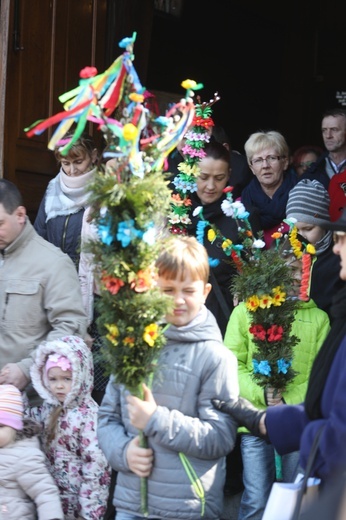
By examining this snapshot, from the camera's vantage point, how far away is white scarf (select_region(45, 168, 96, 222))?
633 centimetres

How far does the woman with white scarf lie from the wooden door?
0.70 meters

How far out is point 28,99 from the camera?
23.1 feet

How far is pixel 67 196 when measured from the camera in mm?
6402

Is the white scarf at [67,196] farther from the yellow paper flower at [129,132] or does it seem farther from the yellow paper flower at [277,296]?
the yellow paper flower at [129,132]

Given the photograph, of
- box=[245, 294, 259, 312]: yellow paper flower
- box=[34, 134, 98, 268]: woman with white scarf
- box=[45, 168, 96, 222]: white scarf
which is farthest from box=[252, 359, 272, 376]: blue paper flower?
box=[45, 168, 96, 222]: white scarf

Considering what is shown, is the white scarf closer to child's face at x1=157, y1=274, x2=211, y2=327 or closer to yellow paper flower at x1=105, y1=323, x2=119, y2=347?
child's face at x1=157, y1=274, x2=211, y2=327

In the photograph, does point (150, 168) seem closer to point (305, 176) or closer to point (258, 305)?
point (258, 305)

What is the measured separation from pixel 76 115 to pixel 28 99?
126 inches

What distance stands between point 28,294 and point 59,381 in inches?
22.9

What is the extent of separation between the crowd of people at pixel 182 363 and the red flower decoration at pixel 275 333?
17 cm

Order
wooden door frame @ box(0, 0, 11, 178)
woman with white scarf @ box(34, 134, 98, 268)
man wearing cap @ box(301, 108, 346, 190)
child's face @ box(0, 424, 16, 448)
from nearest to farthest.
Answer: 1. child's face @ box(0, 424, 16, 448)
2. woman with white scarf @ box(34, 134, 98, 268)
3. wooden door frame @ box(0, 0, 11, 178)
4. man wearing cap @ box(301, 108, 346, 190)

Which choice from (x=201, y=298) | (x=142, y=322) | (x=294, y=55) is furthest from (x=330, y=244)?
(x=294, y=55)

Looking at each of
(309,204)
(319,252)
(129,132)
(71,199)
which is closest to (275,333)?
(319,252)

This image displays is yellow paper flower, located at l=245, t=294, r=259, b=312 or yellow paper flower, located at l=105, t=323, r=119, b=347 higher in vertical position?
yellow paper flower, located at l=105, t=323, r=119, b=347
